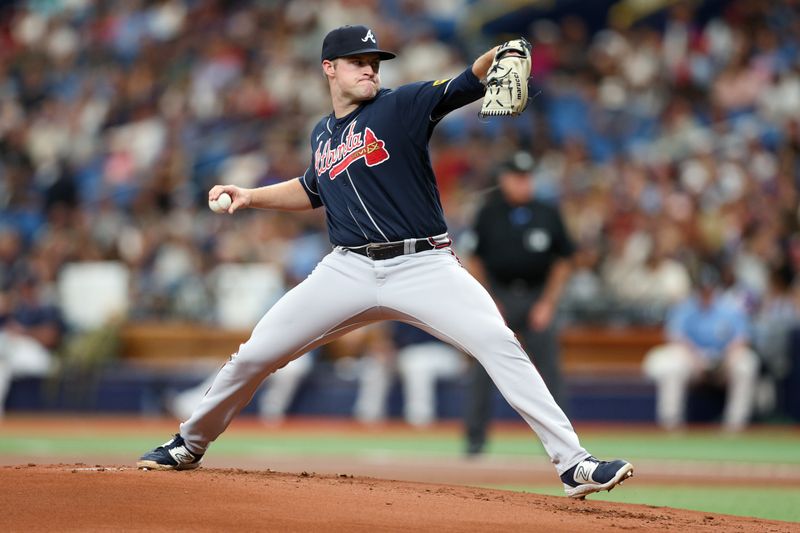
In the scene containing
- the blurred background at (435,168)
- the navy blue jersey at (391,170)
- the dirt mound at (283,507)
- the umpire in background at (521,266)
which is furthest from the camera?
the blurred background at (435,168)

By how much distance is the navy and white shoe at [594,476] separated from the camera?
5527 mm

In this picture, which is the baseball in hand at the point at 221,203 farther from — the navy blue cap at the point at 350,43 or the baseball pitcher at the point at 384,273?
the navy blue cap at the point at 350,43

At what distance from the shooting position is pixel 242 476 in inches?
239

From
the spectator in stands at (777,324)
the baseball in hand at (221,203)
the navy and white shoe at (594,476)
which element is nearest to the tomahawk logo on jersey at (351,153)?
the baseball in hand at (221,203)

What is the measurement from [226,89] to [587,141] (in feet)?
21.4

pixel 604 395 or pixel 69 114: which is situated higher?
pixel 69 114

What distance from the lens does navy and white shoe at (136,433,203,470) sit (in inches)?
243

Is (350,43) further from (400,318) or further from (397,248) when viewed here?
(400,318)

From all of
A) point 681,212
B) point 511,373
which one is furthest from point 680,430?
point 511,373

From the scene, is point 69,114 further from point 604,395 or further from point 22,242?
point 604,395

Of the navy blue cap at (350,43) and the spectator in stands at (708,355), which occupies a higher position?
the navy blue cap at (350,43)

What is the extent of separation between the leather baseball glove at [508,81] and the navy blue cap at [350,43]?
2.28ft

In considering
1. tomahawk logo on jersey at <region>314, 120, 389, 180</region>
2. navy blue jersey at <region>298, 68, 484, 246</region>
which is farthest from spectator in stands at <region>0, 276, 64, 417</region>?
navy blue jersey at <region>298, 68, 484, 246</region>

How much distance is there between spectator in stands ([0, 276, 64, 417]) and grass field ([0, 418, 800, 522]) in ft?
3.18
